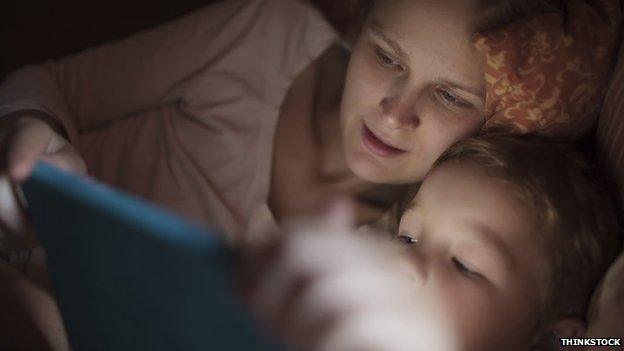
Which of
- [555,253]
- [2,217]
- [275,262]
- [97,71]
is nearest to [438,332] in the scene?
[555,253]

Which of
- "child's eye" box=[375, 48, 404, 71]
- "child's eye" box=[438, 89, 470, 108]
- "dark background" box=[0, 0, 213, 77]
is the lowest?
"dark background" box=[0, 0, 213, 77]

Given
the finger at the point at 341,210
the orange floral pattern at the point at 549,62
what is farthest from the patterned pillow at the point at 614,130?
the finger at the point at 341,210

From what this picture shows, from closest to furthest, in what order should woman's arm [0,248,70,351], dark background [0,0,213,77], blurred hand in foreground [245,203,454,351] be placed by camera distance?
blurred hand in foreground [245,203,454,351], woman's arm [0,248,70,351], dark background [0,0,213,77]

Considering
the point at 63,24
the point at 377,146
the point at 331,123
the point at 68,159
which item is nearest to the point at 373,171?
the point at 377,146

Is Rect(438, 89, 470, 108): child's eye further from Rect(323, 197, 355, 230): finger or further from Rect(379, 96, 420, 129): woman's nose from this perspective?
Rect(323, 197, 355, 230): finger

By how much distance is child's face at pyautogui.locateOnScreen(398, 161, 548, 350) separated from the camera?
562mm

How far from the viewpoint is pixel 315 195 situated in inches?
30.3

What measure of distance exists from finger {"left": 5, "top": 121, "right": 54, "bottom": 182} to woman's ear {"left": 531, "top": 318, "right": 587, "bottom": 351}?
0.43m

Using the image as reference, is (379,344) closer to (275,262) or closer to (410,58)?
(275,262)

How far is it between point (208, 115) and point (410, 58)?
0.85 ft

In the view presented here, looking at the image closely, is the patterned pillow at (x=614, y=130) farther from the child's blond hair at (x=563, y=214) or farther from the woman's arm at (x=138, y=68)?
the woman's arm at (x=138, y=68)

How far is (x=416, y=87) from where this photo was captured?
0.64 metres

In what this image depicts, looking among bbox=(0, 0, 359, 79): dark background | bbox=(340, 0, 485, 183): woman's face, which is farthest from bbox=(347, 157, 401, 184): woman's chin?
bbox=(0, 0, 359, 79): dark background

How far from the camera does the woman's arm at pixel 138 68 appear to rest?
802mm
